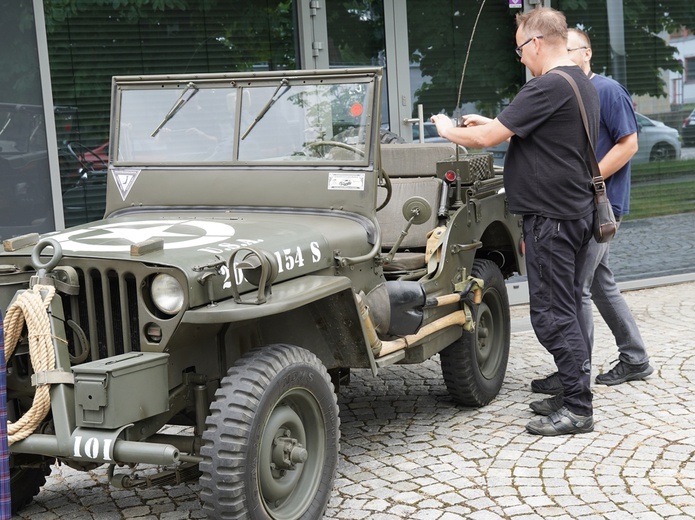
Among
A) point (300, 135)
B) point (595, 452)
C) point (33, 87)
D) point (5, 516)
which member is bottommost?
point (595, 452)

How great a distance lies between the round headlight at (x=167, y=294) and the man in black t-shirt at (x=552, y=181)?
1.82m

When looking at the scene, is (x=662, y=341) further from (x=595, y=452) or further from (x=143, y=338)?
(x=143, y=338)

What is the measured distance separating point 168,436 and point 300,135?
1.65 meters

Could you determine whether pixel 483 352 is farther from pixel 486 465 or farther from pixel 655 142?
pixel 655 142

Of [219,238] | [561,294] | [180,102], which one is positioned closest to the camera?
[219,238]

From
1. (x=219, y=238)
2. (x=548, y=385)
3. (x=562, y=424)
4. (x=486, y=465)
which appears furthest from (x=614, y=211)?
(x=219, y=238)

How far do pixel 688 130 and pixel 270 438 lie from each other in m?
7.01

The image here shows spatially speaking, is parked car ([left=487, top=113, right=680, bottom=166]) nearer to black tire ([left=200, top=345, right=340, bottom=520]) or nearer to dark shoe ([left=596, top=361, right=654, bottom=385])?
dark shoe ([left=596, top=361, right=654, bottom=385])

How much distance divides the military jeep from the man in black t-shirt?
433 millimetres

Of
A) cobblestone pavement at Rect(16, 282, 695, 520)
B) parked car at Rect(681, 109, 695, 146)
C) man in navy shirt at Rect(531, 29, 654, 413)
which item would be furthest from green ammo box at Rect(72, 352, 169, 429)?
parked car at Rect(681, 109, 695, 146)

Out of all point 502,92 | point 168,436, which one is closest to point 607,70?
point 502,92

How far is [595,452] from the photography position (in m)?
4.89

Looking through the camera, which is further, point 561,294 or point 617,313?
point 617,313

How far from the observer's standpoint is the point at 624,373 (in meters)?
6.15
